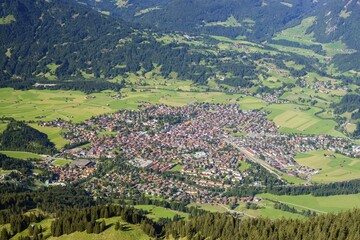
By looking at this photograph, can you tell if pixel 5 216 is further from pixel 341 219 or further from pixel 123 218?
pixel 341 219

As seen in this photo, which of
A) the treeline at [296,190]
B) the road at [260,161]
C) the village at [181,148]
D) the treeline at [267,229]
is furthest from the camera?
the road at [260,161]

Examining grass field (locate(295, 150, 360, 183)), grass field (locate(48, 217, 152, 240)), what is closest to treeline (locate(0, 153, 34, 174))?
grass field (locate(48, 217, 152, 240))

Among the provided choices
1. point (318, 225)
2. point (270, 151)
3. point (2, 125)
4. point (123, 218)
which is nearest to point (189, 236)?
point (123, 218)

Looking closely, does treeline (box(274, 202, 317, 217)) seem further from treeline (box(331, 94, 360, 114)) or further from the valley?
treeline (box(331, 94, 360, 114))

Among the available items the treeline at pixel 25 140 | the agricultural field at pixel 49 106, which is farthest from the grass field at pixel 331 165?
the agricultural field at pixel 49 106

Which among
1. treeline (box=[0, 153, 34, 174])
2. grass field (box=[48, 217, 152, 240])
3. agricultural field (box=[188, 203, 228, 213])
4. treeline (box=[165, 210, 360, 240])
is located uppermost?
treeline (box=[165, 210, 360, 240])

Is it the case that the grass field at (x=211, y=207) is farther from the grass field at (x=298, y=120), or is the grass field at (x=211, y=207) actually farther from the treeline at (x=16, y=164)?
the grass field at (x=298, y=120)
